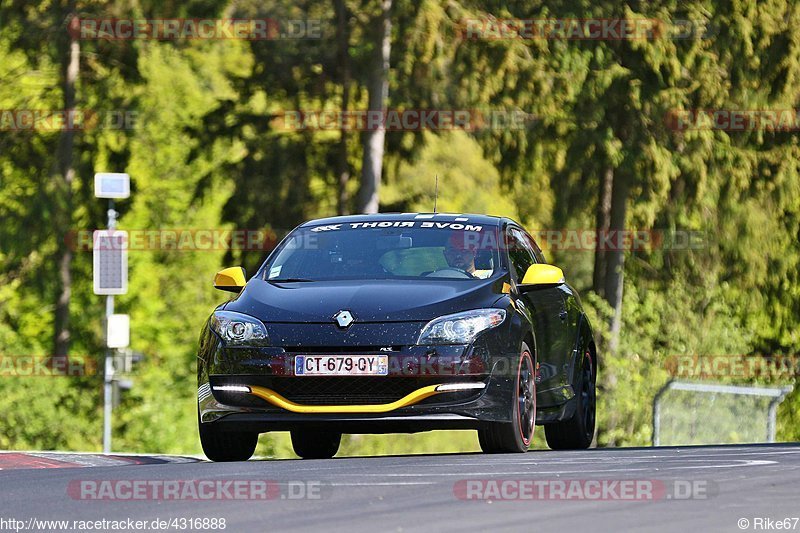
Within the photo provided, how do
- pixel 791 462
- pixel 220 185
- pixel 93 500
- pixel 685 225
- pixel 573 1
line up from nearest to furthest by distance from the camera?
pixel 93 500 < pixel 791 462 < pixel 573 1 < pixel 685 225 < pixel 220 185

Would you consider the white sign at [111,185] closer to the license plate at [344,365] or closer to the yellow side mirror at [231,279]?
the yellow side mirror at [231,279]

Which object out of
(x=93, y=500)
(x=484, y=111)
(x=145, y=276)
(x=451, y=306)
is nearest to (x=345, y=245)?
(x=451, y=306)

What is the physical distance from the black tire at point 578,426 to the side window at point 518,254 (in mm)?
1163

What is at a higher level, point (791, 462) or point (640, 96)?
point (640, 96)

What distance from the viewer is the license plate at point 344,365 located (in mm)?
11594

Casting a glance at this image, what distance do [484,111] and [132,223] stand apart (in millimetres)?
22531

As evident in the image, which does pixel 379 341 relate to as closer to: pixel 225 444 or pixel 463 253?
pixel 463 253

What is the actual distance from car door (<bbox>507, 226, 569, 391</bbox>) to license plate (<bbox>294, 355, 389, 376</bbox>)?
4.91 feet

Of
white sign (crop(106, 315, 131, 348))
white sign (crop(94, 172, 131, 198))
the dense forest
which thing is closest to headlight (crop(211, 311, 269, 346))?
white sign (crop(94, 172, 131, 198))

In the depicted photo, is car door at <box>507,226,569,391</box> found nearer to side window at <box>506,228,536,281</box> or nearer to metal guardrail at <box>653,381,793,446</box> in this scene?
side window at <box>506,228,536,281</box>

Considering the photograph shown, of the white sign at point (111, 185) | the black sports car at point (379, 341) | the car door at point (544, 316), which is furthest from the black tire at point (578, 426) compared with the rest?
the white sign at point (111, 185)

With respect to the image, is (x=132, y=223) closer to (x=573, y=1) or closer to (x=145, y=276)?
(x=145, y=276)

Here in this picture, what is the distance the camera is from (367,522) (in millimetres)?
7938

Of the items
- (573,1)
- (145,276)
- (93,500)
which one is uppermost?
(573,1)
